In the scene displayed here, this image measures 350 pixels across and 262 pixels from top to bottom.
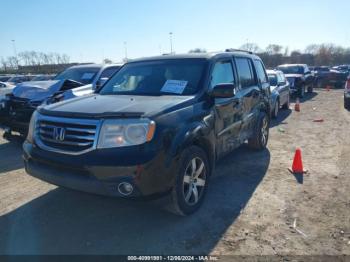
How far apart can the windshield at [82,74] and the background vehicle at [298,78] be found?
36.4 ft

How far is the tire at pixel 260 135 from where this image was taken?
6.38 meters

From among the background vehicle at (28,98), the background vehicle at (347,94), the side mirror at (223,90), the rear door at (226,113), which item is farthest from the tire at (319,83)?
the side mirror at (223,90)

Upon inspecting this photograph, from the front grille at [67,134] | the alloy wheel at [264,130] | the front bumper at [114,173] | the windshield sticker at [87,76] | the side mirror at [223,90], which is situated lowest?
the alloy wheel at [264,130]

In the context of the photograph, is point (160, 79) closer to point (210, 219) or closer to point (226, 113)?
point (226, 113)

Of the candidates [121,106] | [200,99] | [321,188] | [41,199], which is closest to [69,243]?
[41,199]

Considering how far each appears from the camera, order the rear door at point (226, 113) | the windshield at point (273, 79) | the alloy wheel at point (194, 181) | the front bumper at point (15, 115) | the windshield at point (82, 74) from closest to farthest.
Result: the alloy wheel at point (194, 181) → the rear door at point (226, 113) → the front bumper at point (15, 115) → the windshield at point (82, 74) → the windshield at point (273, 79)

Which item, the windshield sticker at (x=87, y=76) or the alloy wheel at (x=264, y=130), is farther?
the windshield sticker at (x=87, y=76)

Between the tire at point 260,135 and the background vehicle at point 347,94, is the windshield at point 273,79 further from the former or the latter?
the tire at point 260,135

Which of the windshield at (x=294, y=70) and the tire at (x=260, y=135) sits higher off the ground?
the windshield at (x=294, y=70)

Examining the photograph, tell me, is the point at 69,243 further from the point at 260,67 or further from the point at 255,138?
the point at 260,67

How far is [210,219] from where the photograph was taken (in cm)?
380

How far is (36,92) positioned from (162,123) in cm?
504

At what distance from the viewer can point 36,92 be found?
23.8 feet

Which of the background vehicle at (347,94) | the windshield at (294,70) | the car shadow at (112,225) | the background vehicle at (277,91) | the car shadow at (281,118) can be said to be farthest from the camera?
the windshield at (294,70)
